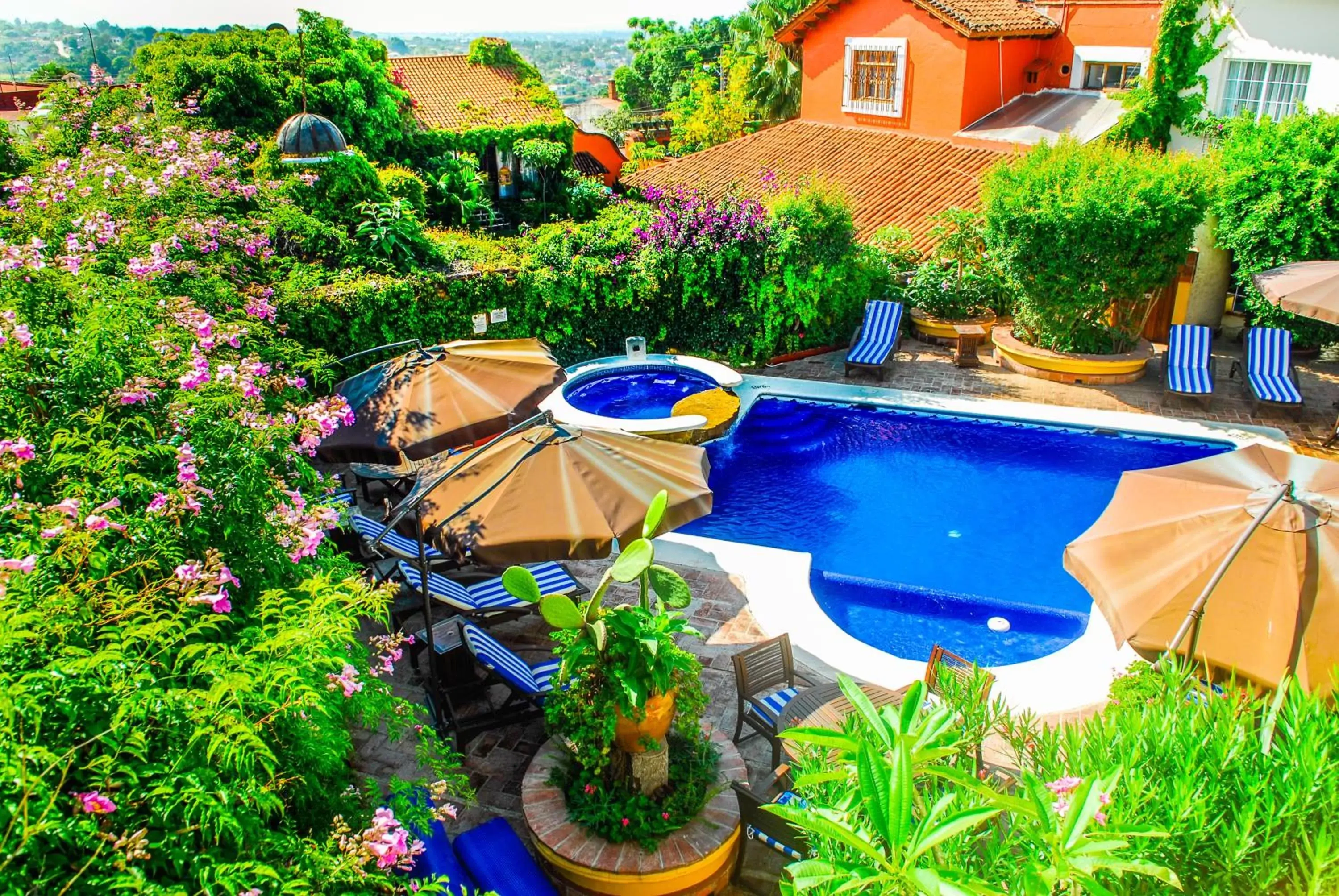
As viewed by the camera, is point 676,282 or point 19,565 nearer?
point 19,565

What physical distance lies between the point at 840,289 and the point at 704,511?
34.3 feet

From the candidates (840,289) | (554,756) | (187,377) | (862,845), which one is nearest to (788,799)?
(554,756)

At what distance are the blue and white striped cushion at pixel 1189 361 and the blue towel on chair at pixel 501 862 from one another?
42.6ft

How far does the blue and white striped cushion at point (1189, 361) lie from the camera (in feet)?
48.4

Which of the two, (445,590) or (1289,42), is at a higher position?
(1289,42)

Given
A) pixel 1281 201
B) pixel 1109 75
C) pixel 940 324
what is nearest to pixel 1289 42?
pixel 1281 201

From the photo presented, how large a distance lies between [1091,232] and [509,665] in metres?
12.3

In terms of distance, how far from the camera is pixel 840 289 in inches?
697

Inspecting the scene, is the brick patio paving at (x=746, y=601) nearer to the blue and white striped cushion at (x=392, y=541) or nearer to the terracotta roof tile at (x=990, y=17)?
the blue and white striped cushion at (x=392, y=541)

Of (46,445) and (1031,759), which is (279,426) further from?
(1031,759)

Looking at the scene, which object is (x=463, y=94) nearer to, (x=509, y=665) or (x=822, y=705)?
(x=509, y=665)

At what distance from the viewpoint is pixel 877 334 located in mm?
16953

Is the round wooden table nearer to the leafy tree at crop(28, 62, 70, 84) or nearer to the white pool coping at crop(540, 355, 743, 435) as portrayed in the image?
the white pool coping at crop(540, 355, 743, 435)

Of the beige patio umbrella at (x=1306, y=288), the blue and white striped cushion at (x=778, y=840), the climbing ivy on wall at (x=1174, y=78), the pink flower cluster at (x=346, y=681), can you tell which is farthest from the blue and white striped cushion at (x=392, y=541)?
the climbing ivy on wall at (x=1174, y=78)
